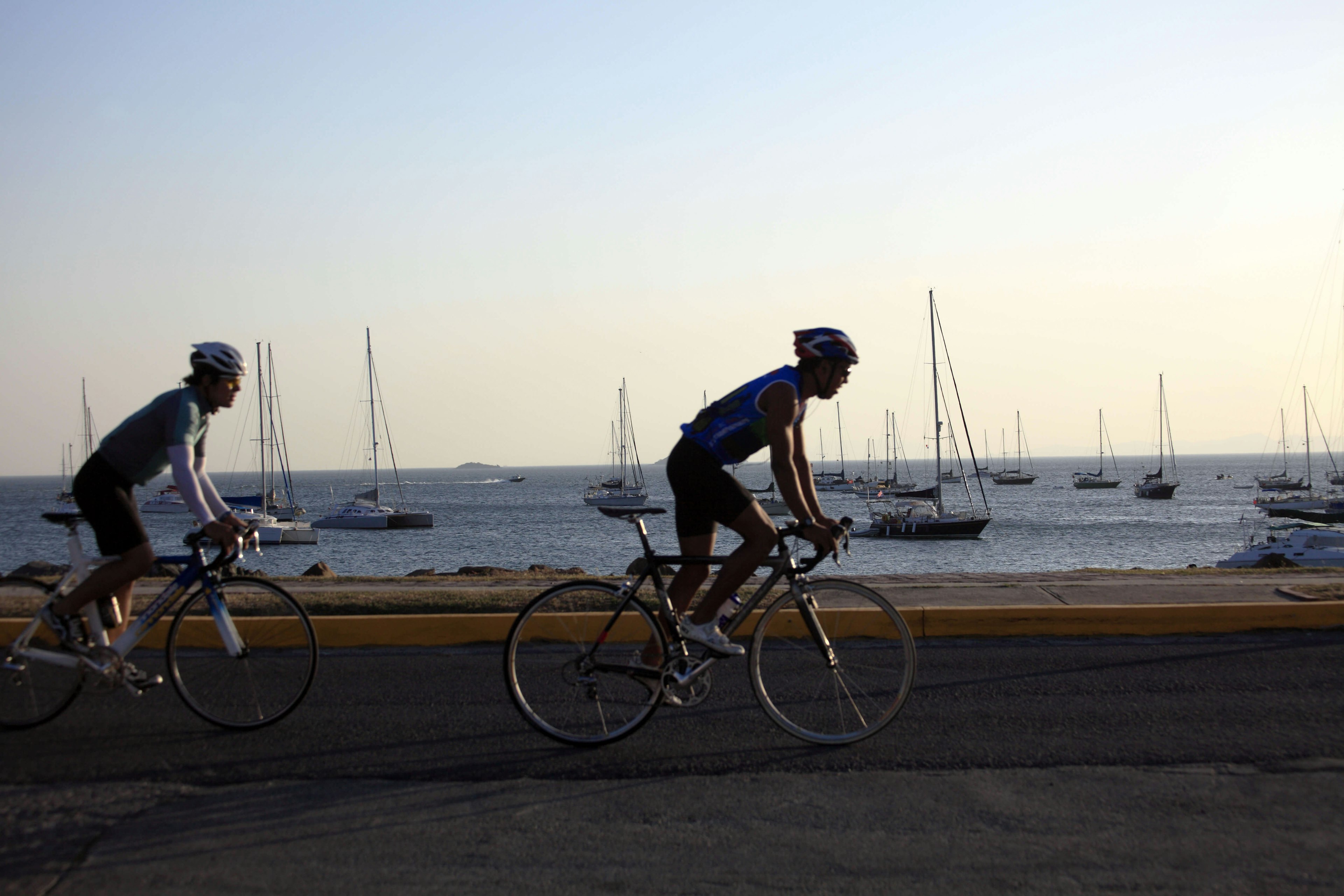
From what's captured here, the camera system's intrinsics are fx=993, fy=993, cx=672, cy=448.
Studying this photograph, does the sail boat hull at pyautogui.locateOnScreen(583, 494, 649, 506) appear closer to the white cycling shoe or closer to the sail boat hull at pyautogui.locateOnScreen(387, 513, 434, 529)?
the sail boat hull at pyautogui.locateOnScreen(387, 513, 434, 529)

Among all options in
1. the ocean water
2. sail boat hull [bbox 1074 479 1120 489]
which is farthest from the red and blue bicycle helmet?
sail boat hull [bbox 1074 479 1120 489]

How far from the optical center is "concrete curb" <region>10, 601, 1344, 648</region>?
6484 millimetres

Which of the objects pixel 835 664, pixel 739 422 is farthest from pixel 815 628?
pixel 739 422

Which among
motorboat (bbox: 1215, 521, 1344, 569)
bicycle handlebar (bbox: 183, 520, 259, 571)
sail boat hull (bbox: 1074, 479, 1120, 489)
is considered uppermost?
bicycle handlebar (bbox: 183, 520, 259, 571)

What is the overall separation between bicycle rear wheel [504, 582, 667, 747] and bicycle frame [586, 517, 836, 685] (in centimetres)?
1

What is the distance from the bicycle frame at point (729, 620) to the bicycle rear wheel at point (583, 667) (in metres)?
0.01

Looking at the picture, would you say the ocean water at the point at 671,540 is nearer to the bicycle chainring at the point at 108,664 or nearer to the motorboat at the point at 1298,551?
the motorboat at the point at 1298,551

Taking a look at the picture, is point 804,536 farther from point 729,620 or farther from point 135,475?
point 135,475

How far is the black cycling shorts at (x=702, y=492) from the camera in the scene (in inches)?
163

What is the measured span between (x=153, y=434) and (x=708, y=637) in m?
2.58

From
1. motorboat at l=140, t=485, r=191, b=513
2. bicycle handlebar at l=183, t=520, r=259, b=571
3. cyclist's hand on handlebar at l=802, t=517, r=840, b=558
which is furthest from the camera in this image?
motorboat at l=140, t=485, r=191, b=513

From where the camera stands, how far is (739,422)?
420 cm

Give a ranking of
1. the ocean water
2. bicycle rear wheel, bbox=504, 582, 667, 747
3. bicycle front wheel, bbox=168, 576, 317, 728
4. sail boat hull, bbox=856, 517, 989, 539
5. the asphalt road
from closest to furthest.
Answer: the asphalt road → bicycle rear wheel, bbox=504, 582, 667, 747 → bicycle front wheel, bbox=168, 576, 317, 728 → the ocean water → sail boat hull, bbox=856, 517, 989, 539

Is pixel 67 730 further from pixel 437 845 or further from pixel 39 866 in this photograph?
pixel 437 845
